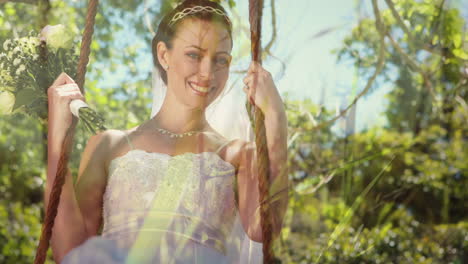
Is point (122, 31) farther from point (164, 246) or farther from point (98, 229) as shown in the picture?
point (164, 246)

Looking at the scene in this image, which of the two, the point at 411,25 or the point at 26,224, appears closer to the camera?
the point at 411,25

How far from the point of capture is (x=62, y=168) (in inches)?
46.8

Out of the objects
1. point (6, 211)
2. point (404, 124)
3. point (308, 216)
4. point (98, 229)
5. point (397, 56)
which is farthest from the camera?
point (404, 124)

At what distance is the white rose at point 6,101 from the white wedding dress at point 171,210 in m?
0.42

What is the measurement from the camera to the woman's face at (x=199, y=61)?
1.28 meters

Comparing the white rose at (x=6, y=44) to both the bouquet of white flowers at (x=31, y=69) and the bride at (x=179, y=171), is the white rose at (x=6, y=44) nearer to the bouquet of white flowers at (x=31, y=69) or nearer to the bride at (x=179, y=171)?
the bouquet of white flowers at (x=31, y=69)

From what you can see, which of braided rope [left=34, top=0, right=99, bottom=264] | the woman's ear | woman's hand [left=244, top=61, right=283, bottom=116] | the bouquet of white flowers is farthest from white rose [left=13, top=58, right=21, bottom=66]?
woman's hand [left=244, top=61, right=283, bottom=116]

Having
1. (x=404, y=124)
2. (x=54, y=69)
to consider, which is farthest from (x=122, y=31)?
(x=404, y=124)

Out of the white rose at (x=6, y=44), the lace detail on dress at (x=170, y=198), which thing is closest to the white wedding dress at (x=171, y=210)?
the lace detail on dress at (x=170, y=198)

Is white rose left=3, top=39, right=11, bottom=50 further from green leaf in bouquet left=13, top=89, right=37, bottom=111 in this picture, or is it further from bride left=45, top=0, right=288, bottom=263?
bride left=45, top=0, right=288, bottom=263

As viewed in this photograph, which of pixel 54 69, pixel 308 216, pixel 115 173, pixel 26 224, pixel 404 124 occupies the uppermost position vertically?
pixel 54 69

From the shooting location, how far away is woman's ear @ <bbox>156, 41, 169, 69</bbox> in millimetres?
1358

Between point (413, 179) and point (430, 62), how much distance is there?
1556 mm

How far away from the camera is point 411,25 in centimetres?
236
